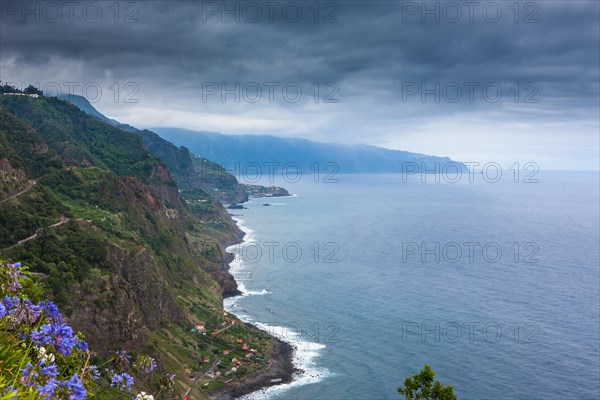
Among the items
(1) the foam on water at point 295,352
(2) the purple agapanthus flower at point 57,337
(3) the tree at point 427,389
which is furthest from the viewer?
(1) the foam on water at point 295,352

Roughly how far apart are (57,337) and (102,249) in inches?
3058

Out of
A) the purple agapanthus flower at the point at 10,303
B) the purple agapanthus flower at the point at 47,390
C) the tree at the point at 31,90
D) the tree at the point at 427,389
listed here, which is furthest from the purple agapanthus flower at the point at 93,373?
the tree at the point at 31,90

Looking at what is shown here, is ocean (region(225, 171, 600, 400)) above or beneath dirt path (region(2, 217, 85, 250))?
beneath

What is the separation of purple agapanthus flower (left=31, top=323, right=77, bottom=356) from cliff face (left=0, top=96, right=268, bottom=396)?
2829cm

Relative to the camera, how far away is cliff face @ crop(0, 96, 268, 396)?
68812 millimetres

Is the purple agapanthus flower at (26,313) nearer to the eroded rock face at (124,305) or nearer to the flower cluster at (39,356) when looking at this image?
the flower cluster at (39,356)

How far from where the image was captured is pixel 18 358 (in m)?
8.41

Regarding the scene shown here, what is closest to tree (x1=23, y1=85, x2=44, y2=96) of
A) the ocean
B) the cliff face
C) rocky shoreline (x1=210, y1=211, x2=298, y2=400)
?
the cliff face

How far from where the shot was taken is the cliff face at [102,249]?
68812 mm

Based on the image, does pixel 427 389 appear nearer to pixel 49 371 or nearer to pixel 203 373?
pixel 49 371

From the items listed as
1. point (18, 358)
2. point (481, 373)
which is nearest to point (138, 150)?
point (481, 373)

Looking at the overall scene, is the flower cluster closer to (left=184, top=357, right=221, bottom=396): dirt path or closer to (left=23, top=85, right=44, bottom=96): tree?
(left=184, top=357, right=221, bottom=396): dirt path

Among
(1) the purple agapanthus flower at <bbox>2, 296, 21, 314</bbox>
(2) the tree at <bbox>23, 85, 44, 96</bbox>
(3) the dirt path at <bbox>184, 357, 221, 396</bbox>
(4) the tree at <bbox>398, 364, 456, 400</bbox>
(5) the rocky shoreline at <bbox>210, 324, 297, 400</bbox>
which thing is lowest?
(5) the rocky shoreline at <bbox>210, 324, 297, 400</bbox>

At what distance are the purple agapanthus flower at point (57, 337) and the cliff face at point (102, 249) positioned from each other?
92.8 ft
